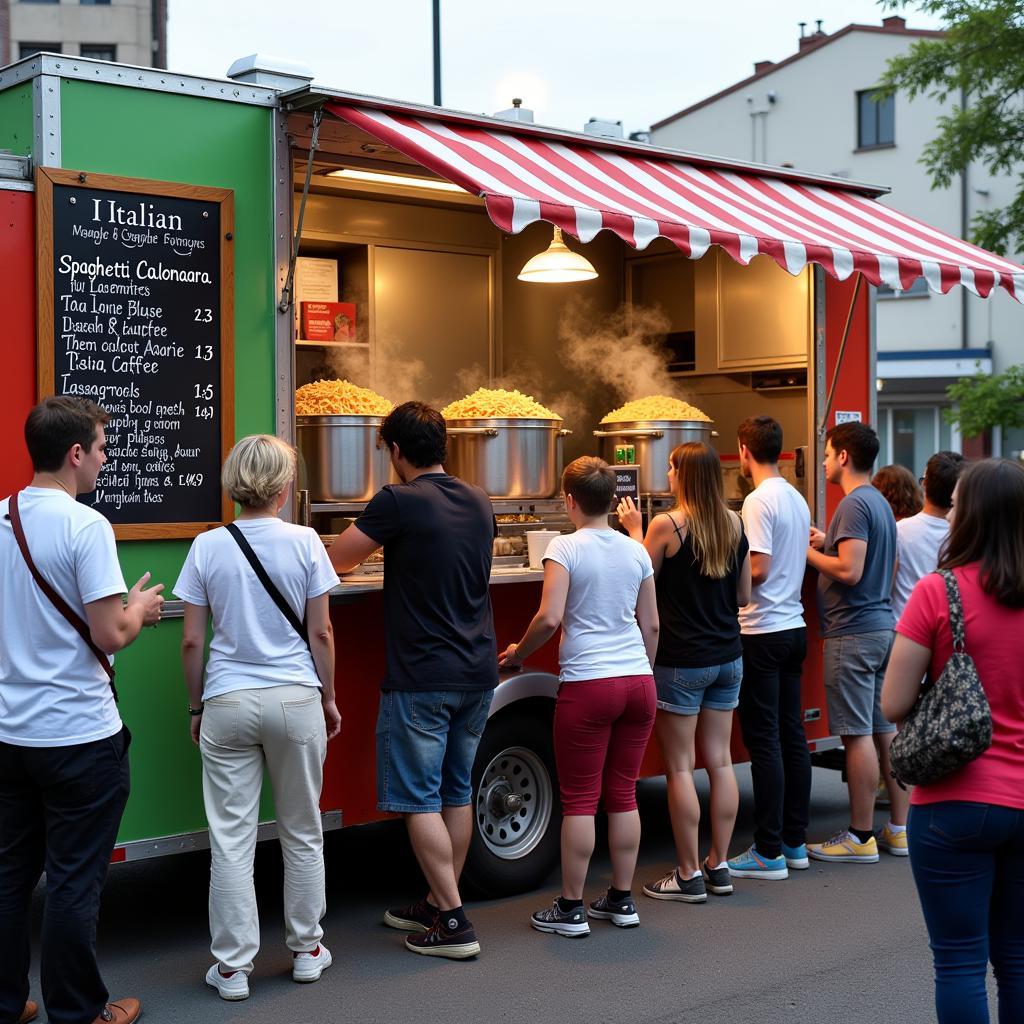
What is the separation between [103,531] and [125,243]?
1.45m

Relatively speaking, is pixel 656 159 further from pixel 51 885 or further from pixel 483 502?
pixel 51 885

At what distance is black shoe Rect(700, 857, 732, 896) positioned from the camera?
610cm

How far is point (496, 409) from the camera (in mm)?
7098

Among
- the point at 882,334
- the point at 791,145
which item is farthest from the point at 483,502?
the point at 791,145

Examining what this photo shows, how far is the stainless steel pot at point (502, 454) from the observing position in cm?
704

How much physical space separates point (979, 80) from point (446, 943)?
15.1 meters

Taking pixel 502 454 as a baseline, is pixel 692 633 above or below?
below

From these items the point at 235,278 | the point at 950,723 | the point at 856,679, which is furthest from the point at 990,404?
the point at 950,723

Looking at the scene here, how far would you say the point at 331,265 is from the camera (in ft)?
26.5

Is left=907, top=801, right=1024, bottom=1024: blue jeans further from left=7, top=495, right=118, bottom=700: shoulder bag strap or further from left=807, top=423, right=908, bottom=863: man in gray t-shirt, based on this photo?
left=807, top=423, right=908, bottom=863: man in gray t-shirt

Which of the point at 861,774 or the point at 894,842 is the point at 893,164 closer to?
the point at 894,842

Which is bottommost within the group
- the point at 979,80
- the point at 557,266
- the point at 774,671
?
the point at 774,671

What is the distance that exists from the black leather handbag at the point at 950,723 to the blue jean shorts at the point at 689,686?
2387 mm

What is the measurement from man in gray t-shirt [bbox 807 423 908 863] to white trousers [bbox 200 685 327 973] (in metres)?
2.86
